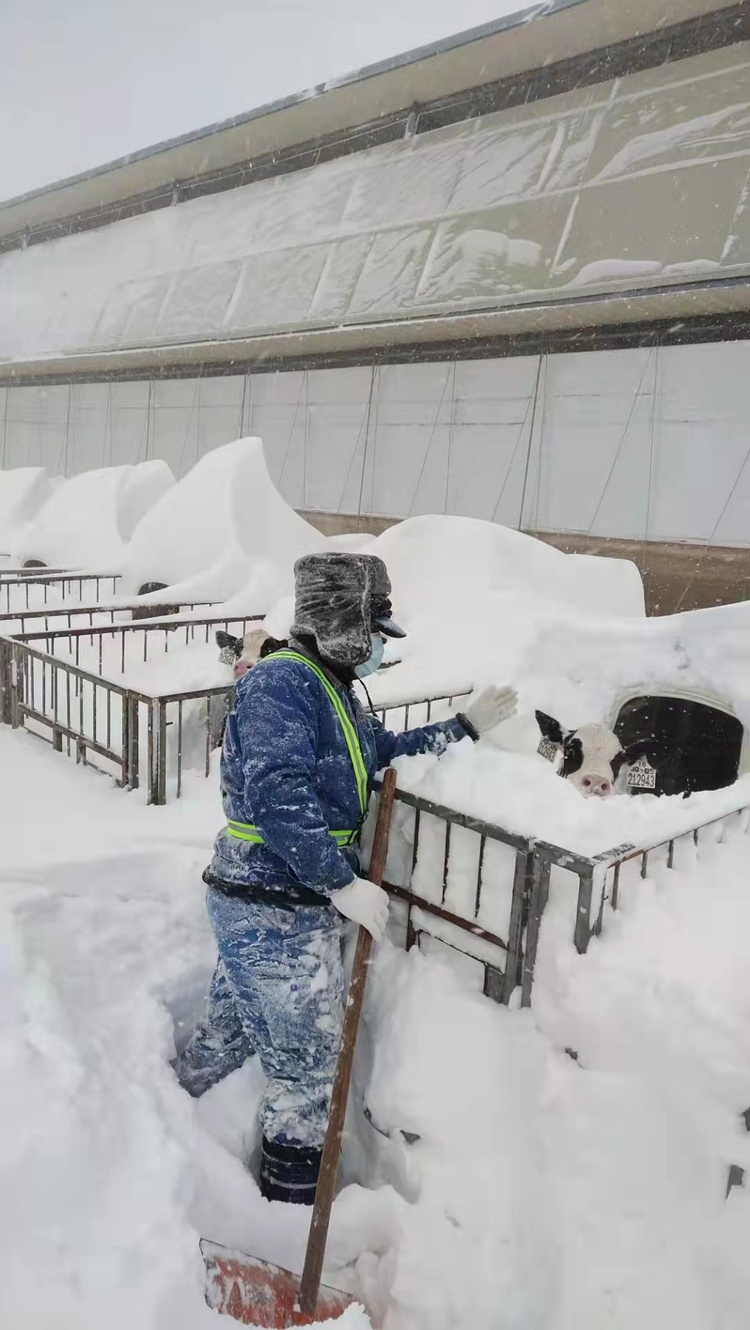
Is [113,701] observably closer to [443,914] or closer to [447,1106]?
[443,914]

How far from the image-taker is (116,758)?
573 cm

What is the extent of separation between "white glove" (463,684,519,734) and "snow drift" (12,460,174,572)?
1097 cm

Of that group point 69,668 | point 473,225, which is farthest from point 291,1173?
point 473,225

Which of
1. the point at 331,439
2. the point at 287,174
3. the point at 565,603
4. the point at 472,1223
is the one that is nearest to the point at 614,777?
the point at 565,603

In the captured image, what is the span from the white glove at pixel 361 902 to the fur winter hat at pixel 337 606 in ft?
2.67

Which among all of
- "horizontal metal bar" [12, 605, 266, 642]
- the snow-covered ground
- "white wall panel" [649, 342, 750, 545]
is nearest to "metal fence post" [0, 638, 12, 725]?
"horizontal metal bar" [12, 605, 266, 642]

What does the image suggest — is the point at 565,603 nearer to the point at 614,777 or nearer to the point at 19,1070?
the point at 614,777

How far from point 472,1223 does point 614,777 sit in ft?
13.7

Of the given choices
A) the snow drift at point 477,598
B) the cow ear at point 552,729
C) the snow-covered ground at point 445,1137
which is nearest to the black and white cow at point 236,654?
the snow drift at point 477,598

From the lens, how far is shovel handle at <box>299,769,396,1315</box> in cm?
258

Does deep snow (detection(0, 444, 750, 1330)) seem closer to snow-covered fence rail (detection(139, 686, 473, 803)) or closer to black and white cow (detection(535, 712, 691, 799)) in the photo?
snow-covered fence rail (detection(139, 686, 473, 803))

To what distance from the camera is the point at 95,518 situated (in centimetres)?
1447

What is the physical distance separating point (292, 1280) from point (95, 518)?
13.6 meters

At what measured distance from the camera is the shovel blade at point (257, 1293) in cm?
244
